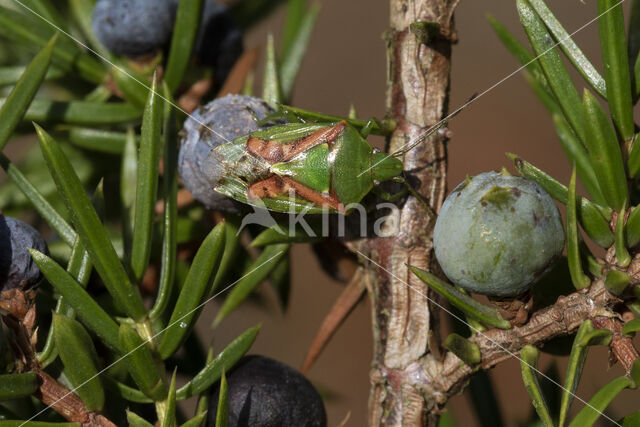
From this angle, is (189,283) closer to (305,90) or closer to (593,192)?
(593,192)

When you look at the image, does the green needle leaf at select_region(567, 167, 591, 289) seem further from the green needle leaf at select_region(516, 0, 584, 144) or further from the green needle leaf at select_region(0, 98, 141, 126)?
the green needle leaf at select_region(0, 98, 141, 126)

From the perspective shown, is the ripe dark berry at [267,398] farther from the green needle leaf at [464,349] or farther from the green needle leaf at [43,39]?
the green needle leaf at [43,39]

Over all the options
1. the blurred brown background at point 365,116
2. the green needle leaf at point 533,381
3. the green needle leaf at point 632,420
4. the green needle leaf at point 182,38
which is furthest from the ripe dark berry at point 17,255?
the blurred brown background at point 365,116

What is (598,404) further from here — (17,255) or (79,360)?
(17,255)

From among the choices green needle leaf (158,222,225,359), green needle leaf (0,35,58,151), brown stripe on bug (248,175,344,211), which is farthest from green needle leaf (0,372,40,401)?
brown stripe on bug (248,175,344,211)


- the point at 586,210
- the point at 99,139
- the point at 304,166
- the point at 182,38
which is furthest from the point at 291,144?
the point at 586,210
